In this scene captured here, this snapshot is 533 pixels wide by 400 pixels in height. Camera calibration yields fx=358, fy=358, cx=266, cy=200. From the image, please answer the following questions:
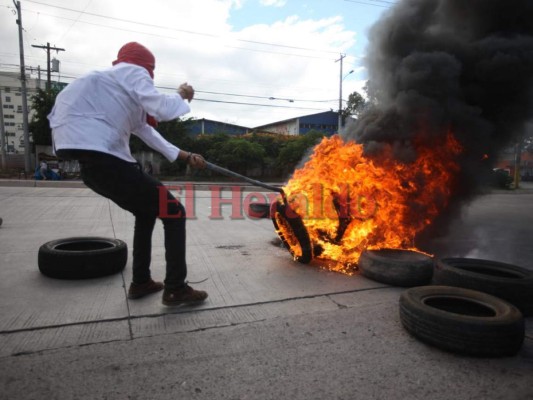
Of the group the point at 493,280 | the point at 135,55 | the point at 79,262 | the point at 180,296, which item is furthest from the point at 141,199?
the point at 493,280

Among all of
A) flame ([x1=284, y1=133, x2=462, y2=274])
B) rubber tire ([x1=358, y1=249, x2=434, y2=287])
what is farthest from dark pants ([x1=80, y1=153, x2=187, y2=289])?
rubber tire ([x1=358, y1=249, x2=434, y2=287])

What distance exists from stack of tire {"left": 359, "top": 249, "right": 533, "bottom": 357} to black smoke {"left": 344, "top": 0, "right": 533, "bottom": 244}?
69.8 inches

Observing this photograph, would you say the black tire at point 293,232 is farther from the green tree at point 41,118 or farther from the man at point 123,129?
the green tree at point 41,118

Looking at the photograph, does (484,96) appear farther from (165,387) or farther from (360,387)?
(165,387)

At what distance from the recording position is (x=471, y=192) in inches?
237

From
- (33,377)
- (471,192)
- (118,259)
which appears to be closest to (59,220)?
(118,259)

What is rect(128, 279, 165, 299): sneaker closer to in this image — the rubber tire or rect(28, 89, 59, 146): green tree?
the rubber tire

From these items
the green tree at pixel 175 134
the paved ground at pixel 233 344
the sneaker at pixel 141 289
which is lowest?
the paved ground at pixel 233 344

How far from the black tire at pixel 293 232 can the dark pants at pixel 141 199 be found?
1583mm

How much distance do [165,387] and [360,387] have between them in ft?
3.80

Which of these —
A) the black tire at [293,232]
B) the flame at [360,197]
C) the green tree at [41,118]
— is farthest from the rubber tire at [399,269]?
the green tree at [41,118]

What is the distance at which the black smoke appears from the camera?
5215mm

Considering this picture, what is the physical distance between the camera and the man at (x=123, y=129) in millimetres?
2781

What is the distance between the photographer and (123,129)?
2.93 meters
